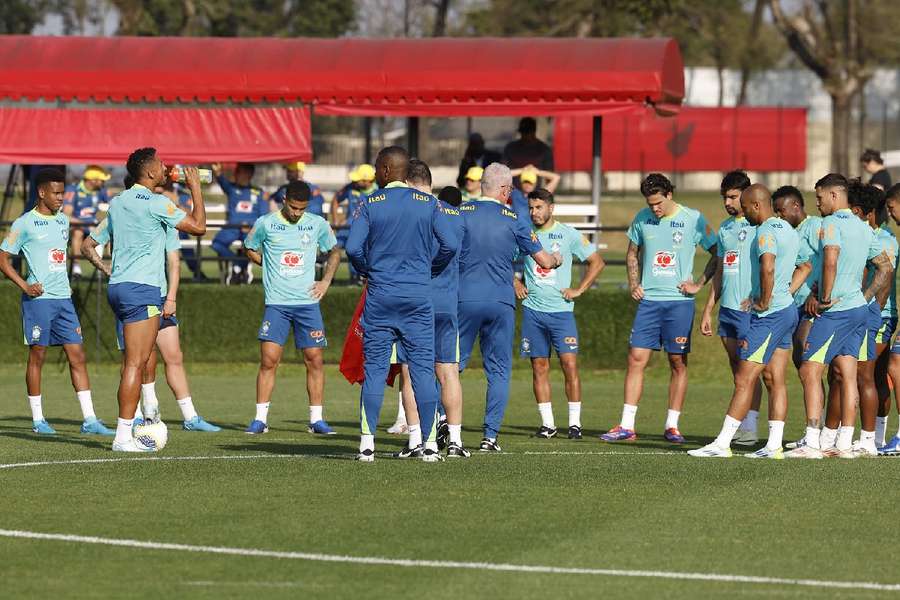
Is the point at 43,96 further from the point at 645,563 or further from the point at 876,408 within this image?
the point at 645,563

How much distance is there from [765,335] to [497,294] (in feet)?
6.66

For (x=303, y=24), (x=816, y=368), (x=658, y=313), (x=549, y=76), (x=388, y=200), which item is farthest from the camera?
(x=303, y=24)

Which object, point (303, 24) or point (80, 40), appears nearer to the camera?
point (80, 40)

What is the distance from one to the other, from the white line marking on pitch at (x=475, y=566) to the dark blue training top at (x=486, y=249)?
4607 mm

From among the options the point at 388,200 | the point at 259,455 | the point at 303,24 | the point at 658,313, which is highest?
the point at 303,24

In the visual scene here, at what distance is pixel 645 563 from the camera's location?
8250 millimetres

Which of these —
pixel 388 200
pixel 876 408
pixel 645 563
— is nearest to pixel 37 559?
pixel 645 563

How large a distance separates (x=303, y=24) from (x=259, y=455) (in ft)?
204

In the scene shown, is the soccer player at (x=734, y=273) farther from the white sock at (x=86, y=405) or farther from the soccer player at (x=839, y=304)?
the white sock at (x=86, y=405)

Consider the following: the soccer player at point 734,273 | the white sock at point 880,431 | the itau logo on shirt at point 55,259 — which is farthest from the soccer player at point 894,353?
the itau logo on shirt at point 55,259

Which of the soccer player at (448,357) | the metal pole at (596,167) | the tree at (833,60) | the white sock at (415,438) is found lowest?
the white sock at (415,438)

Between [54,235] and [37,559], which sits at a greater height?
[54,235]

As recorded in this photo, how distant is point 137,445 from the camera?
1246 centimetres

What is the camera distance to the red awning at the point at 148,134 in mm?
23531
